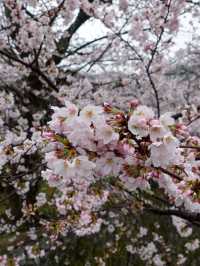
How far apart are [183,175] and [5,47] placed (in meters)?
5.55

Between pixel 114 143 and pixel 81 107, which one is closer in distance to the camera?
pixel 114 143

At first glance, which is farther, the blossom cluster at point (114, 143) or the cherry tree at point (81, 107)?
the cherry tree at point (81, 107)

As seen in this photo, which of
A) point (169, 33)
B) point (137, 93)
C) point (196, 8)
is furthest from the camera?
point (137, 93)

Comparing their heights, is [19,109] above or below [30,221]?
above

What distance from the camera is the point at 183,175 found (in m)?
1.92

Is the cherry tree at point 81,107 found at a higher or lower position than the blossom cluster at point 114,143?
higher

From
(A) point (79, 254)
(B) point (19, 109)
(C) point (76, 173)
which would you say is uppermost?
Result: (B) point (19, 109)

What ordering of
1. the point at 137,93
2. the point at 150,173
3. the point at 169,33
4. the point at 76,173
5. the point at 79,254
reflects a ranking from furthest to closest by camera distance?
the point at 137,93
the point at 79,254
the point at 169,33
the point at 150,173
the point at 76,173

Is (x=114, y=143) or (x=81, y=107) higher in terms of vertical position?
(x=81, y=107)

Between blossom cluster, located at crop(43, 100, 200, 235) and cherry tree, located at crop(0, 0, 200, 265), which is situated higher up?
cherry tree, located at crop(0, 0, 200, 265)

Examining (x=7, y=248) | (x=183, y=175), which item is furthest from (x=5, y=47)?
(x=183, y=175)

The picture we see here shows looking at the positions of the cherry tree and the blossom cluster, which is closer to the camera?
the blossom cluster

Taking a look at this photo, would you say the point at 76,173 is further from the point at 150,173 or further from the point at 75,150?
the point at 150,173

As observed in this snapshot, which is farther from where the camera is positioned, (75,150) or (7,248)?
(7,248)
